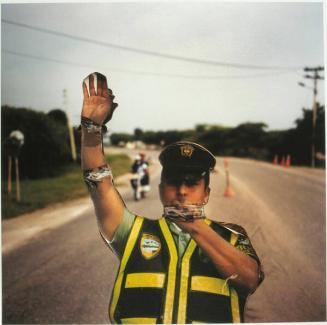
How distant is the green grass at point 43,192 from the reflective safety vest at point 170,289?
5994mm

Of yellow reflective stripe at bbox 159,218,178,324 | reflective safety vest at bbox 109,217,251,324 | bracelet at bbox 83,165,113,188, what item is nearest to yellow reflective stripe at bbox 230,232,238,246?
reflective safety vest at bbox 109,217,251,324

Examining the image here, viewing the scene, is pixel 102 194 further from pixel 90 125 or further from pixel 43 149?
pixel 43 149

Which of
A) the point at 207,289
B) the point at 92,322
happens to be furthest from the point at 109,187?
the point at 92,322

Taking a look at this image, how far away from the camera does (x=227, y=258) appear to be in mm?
2057

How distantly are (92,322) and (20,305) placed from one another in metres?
0.94

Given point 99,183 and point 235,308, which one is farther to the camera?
point 235,308

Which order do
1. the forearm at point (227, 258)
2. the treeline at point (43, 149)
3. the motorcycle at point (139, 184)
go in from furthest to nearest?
the treeline at point (43, 149) < the motorcycle at point (139, 184) < the forearm at point (227, 258)

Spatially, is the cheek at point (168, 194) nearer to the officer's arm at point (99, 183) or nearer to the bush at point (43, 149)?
the officer's arm at point (99, 183)

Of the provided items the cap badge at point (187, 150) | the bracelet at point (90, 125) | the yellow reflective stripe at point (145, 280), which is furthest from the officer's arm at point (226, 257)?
the bracelet at point (90, 125)

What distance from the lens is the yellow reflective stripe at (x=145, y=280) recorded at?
2219mm

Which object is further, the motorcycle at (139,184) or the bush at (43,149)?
the bush at (43,149)

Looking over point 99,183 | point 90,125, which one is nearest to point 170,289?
point 99,183

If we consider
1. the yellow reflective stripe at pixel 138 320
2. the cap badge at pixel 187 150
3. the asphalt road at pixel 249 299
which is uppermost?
the cap badge at pixel 187 150

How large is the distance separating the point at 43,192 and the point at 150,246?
32.3 ft
